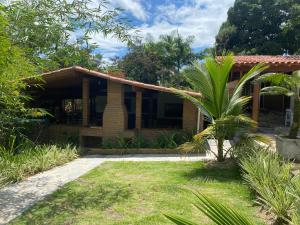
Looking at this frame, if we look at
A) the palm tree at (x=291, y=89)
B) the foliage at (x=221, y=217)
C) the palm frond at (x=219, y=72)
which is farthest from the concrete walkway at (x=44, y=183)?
the foliage at (x=221, y=217)

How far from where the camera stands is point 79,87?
18656 millimetres

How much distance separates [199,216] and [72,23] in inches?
185

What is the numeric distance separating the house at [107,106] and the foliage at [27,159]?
2.54 meters

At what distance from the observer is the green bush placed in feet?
26.8

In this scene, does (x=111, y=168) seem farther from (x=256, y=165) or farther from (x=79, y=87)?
(x=79, y=87)

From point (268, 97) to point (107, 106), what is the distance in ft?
34.9

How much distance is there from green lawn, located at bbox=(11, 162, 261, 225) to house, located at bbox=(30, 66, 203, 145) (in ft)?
14.4

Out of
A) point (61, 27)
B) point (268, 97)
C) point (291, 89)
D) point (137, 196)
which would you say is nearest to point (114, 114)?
point (61, 27)

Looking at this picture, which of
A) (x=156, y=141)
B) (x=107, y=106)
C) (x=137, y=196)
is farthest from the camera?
(x=107, y=106)

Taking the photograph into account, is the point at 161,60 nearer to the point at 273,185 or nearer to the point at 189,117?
the point at 189,117

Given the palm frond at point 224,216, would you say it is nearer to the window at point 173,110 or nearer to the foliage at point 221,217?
the foliage at point 221,217

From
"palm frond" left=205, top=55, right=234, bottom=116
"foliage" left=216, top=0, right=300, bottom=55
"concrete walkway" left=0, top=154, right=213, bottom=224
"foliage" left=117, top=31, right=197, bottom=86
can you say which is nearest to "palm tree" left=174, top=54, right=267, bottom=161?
"palm frond" left=205, top=55, right=234, bottom=116

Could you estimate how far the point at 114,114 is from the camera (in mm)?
13812

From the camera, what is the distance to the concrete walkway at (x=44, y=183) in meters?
6.02
